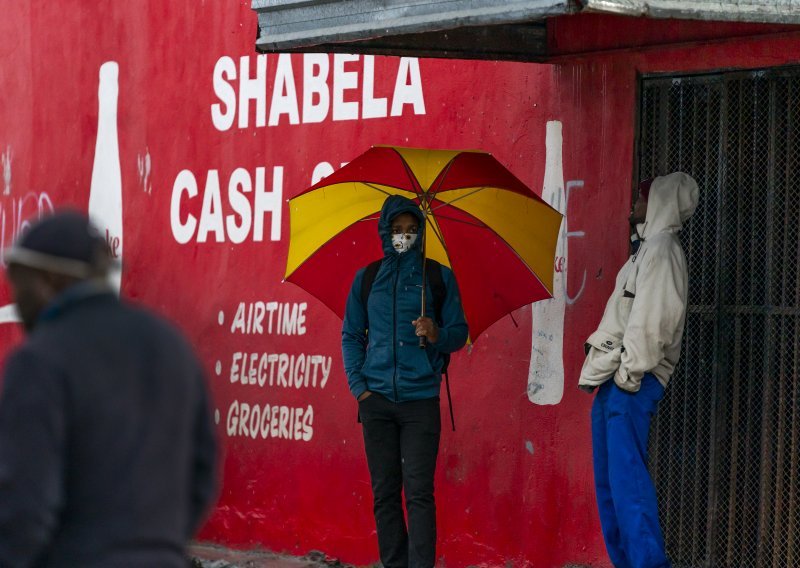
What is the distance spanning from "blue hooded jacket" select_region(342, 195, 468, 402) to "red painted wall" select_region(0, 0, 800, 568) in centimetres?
87

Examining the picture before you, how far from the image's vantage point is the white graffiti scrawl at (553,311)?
6.78 meters

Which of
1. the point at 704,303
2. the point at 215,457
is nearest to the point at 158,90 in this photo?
the point at 704,303

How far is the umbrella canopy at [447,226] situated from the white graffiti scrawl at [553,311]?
0.46 meters

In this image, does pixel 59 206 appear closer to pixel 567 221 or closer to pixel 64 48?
pixel 64 48

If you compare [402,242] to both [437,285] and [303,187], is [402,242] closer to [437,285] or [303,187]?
[437,285]

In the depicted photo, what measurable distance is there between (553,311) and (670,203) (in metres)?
1.13

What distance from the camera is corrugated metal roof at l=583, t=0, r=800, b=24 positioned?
4.95 metres

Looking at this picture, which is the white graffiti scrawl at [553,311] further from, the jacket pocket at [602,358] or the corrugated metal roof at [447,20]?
the jacket pocket at [602,358]

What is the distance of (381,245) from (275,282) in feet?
5.38

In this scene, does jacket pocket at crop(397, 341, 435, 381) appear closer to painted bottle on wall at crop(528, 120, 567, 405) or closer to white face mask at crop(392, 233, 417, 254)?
white face mask at crop(392, 233, 417, 254)

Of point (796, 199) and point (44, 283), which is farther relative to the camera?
point (796, 199)

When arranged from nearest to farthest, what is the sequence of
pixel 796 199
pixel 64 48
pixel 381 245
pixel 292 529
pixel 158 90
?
pixel 796 199, pixel 381 245, pixel 292 529, pixel 158 90, pixel 64 48

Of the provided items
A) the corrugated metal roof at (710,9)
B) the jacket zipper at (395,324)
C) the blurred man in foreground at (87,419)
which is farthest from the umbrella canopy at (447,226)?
the blurred man in foreground at (87,419)

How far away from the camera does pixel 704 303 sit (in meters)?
6.33
